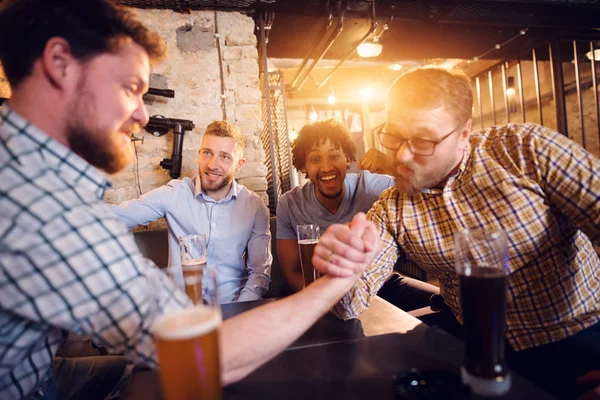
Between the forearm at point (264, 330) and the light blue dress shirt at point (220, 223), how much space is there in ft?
4.95

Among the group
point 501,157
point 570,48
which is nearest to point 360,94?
point 570,48

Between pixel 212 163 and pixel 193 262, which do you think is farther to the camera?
pixel 212 163

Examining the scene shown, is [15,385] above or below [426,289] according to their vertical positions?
above

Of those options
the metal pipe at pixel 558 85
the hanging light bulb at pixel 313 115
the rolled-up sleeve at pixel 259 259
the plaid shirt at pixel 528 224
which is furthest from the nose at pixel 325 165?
the hanging light bulb at pixel 313 115

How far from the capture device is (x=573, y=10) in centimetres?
386

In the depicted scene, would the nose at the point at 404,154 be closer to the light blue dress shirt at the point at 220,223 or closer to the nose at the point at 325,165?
the nose at the point at 325,165

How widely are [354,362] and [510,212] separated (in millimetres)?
843

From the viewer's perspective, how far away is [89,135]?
0.92 m

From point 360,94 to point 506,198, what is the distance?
306 inches

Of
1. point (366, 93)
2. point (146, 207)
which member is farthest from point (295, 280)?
point (366, 93)

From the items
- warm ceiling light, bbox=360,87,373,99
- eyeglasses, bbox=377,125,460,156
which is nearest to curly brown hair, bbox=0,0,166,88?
eyeglasses, bbox=377,125,460,156

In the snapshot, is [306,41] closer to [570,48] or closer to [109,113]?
[109,113]

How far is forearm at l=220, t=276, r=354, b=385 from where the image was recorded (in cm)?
77

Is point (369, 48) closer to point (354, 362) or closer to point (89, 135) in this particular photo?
point (89, 135)
